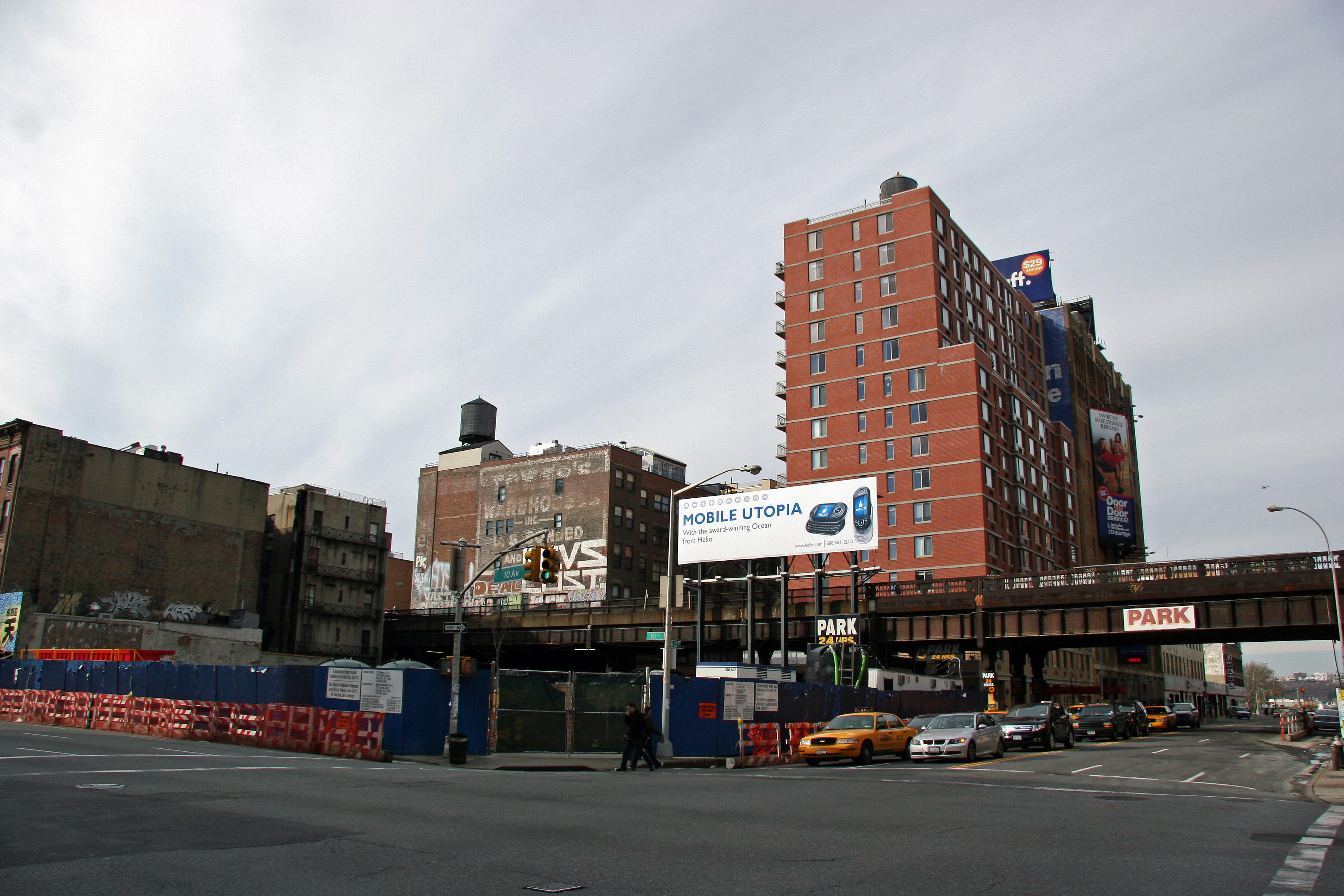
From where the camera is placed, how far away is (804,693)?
35.4 metres

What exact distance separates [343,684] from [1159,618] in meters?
42.1

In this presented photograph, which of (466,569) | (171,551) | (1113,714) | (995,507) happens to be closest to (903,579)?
(995,507)

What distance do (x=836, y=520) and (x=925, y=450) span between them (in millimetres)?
36351

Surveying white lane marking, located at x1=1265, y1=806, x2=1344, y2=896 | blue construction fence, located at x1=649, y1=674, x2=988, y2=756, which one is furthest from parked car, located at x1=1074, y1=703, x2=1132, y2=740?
white lane marking, located at x1=1265, y1=806, x2=1344, y2=896

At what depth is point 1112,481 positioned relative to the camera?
126562mm

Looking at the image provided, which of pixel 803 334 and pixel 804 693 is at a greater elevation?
pixel 803 334

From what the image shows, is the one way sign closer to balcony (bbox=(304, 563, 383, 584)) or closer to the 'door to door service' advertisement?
the 'door to door service' advertisement

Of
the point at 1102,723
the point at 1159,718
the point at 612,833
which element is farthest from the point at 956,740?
the point at 1159,718

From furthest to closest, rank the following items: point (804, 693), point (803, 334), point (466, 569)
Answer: point (466, 569)
point (803, 334)
point (804, 693)

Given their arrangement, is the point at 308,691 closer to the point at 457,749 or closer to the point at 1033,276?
the point at 457,749

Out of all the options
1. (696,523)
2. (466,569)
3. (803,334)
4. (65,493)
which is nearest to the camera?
(696,523)

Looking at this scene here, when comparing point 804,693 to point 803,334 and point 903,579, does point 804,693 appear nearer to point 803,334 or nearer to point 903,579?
point 903,579

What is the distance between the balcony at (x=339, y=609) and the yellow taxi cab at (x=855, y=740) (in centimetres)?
6662

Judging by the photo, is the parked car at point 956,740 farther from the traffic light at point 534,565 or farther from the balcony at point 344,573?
the balcony at point 344,573
